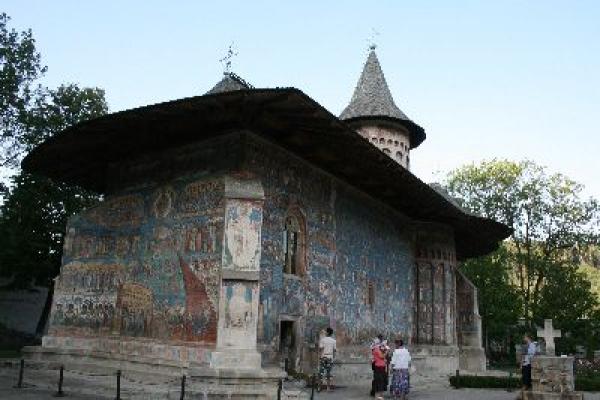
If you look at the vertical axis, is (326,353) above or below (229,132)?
below

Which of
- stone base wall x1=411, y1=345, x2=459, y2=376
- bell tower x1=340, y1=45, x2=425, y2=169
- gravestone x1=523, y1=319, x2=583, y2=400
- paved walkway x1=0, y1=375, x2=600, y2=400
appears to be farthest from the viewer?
bell tower x1=340, y1=45, x2=425, y2=169

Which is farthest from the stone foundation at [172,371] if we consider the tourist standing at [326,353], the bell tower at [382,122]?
the bell tower at [382,122]

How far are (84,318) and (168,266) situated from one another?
337 cm

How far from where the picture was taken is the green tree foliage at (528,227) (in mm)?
32812

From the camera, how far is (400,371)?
37.3ft

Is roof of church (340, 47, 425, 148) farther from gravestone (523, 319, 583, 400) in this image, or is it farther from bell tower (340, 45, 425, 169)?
gravestone (523, 319, 583, 400)

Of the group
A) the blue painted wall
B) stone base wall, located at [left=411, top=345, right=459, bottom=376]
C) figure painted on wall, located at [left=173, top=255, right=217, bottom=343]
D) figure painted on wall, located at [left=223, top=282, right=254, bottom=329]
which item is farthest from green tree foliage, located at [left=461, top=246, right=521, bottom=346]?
figure painted on wall, located at [left=223, top=282, right=254, bottom=329]

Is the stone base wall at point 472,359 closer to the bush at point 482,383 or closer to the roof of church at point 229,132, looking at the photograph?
the bush at point 482,383

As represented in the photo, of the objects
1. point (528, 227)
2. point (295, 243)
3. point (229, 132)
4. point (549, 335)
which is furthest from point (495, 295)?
point (229, 132)

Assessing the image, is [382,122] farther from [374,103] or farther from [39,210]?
[39,210]

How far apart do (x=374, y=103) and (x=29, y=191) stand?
15.0 m

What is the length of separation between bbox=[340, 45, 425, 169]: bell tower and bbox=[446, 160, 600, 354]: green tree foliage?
11.9m

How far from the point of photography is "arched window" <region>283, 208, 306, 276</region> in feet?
41.4

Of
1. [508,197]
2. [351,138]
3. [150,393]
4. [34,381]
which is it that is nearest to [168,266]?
[150,393]
